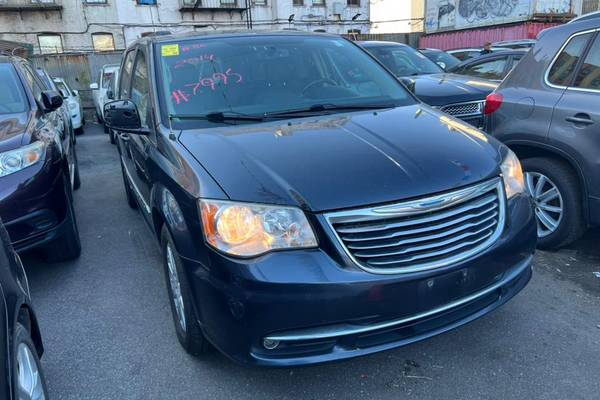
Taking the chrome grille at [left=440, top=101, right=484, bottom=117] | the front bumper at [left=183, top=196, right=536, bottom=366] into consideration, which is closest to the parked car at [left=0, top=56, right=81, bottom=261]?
the front bumper at [left=183, top=196, right=536, bottom=366]

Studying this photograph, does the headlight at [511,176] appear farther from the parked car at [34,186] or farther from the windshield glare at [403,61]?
the windshield glare at [403,61]

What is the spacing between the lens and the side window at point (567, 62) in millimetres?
3539

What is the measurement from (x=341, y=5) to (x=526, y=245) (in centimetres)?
2712

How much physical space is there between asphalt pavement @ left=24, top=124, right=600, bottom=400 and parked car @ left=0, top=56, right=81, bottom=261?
1.34 ft

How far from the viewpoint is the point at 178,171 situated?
8.18ft

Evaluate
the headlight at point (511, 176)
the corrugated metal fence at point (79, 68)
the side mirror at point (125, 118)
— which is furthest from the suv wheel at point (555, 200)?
the corrugated metal fence at point (79, 68)

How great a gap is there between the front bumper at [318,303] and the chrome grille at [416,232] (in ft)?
0.18

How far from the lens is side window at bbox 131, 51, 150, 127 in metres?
3.29

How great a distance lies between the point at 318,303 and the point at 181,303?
952mm

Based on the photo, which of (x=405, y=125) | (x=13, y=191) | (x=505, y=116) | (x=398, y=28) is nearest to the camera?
(x=405, y=125)

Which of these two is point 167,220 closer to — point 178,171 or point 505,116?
point 178,171

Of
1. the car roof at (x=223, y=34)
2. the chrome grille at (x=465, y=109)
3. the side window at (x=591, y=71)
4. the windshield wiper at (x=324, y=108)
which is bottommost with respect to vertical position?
the chrome grille at (x=465, y=109)

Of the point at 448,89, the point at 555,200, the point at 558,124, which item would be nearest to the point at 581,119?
the point at 558,124

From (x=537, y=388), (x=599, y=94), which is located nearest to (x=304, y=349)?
(x=537, y=388)
